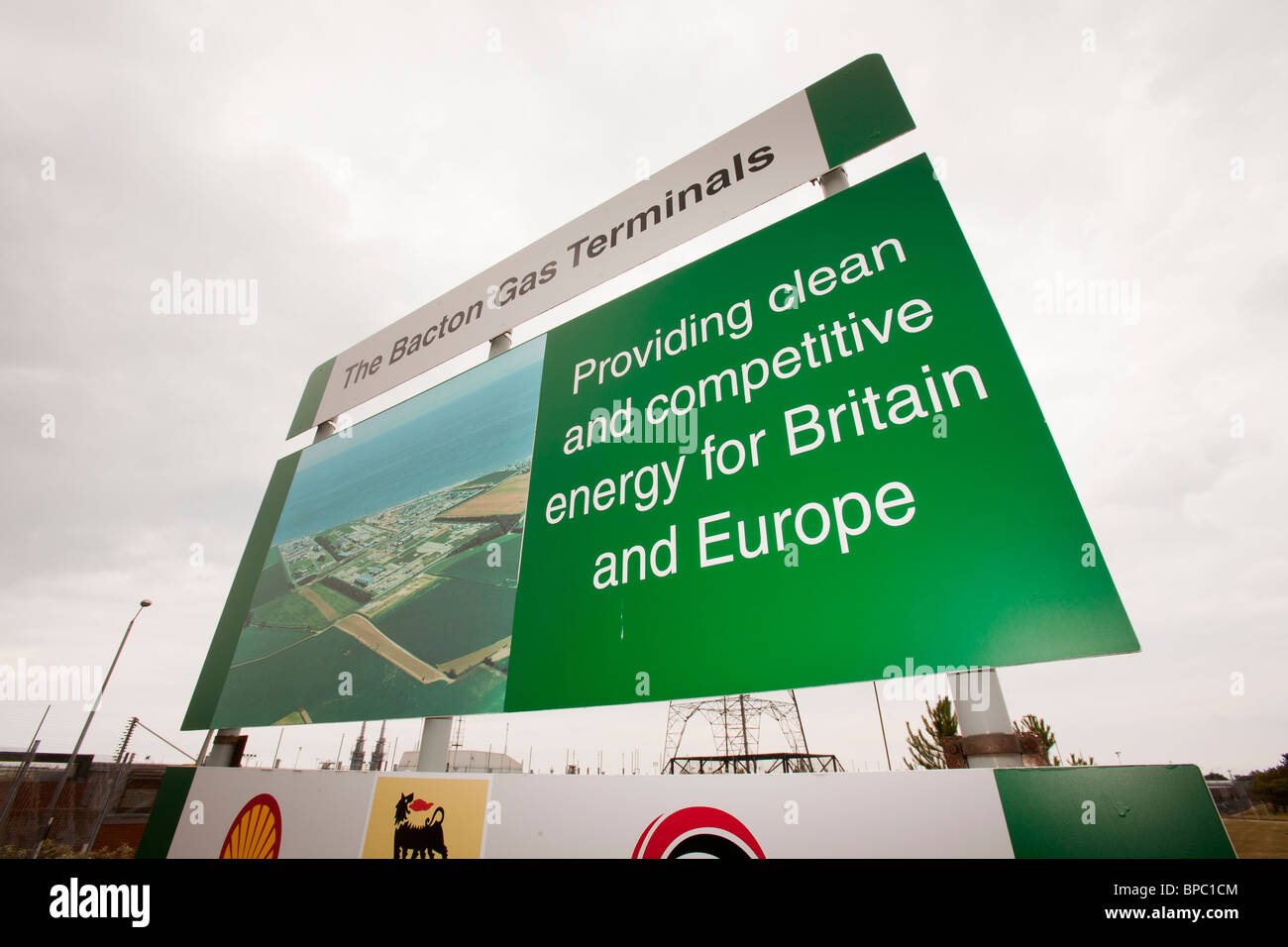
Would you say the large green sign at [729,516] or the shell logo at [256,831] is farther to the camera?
the shell logo at [256,831]

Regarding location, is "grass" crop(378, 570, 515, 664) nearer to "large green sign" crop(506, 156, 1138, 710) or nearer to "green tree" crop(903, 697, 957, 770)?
"large green sign" crop(506, 156, 1138, 710)

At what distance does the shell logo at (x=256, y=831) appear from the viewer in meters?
2.41

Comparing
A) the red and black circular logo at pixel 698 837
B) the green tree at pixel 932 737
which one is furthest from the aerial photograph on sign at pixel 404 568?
the green tree at pixel 932 737

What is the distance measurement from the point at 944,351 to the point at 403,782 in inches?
112

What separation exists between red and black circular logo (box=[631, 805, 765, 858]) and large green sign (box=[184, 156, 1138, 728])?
0.40 metres

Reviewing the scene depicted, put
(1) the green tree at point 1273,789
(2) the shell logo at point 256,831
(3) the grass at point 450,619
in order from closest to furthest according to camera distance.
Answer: (2) the shell logo at point 256,831, (3) the grass at point 450,619, (1) the green tree at point 1273,789

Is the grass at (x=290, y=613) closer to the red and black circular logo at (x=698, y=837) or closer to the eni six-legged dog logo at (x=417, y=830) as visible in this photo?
the eni six-legged dog logo at (x=417, y=830)

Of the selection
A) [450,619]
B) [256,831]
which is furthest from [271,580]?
[450,619]

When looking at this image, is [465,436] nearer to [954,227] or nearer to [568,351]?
[568,351]

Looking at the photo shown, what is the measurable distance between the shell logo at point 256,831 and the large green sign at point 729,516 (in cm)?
46

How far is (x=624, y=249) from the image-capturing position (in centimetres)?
341

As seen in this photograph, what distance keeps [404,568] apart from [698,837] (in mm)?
2352

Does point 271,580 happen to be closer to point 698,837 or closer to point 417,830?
point 417,830
